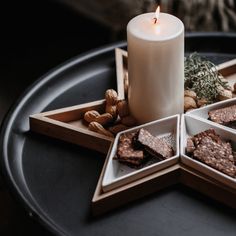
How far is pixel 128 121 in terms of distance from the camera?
1075 millimetres

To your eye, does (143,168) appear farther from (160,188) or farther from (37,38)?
(37,38)

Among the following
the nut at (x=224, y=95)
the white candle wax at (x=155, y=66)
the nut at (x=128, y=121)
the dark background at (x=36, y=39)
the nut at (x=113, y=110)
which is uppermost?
the white candle wax at (x=155, y=66)

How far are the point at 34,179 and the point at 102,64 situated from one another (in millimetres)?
374

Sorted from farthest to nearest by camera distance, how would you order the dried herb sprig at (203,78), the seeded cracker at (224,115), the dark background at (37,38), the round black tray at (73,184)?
the dark background at (37,38) → the dried herb sprig at (203,78) → the seeded cracker at (224,115) → the round black tray at (73,184)

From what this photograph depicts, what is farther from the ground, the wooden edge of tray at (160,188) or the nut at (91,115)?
the nut at (91,115)

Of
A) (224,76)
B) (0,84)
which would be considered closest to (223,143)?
(224,76)

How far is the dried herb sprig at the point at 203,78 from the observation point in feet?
3.69

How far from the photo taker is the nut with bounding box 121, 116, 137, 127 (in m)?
1.07

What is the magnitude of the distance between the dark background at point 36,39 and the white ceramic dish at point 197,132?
109cm

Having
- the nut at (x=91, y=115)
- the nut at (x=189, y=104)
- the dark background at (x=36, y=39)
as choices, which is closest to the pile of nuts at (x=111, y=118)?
the nut at (x=91, y=115)

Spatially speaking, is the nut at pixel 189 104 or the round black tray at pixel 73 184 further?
the nut at pixel 189 104

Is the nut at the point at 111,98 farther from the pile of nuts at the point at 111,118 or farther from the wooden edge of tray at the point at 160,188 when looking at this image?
the wooden edge of tray at the point at 160,188

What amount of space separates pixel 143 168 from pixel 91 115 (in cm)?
20

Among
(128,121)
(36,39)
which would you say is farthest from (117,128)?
(36,39)
